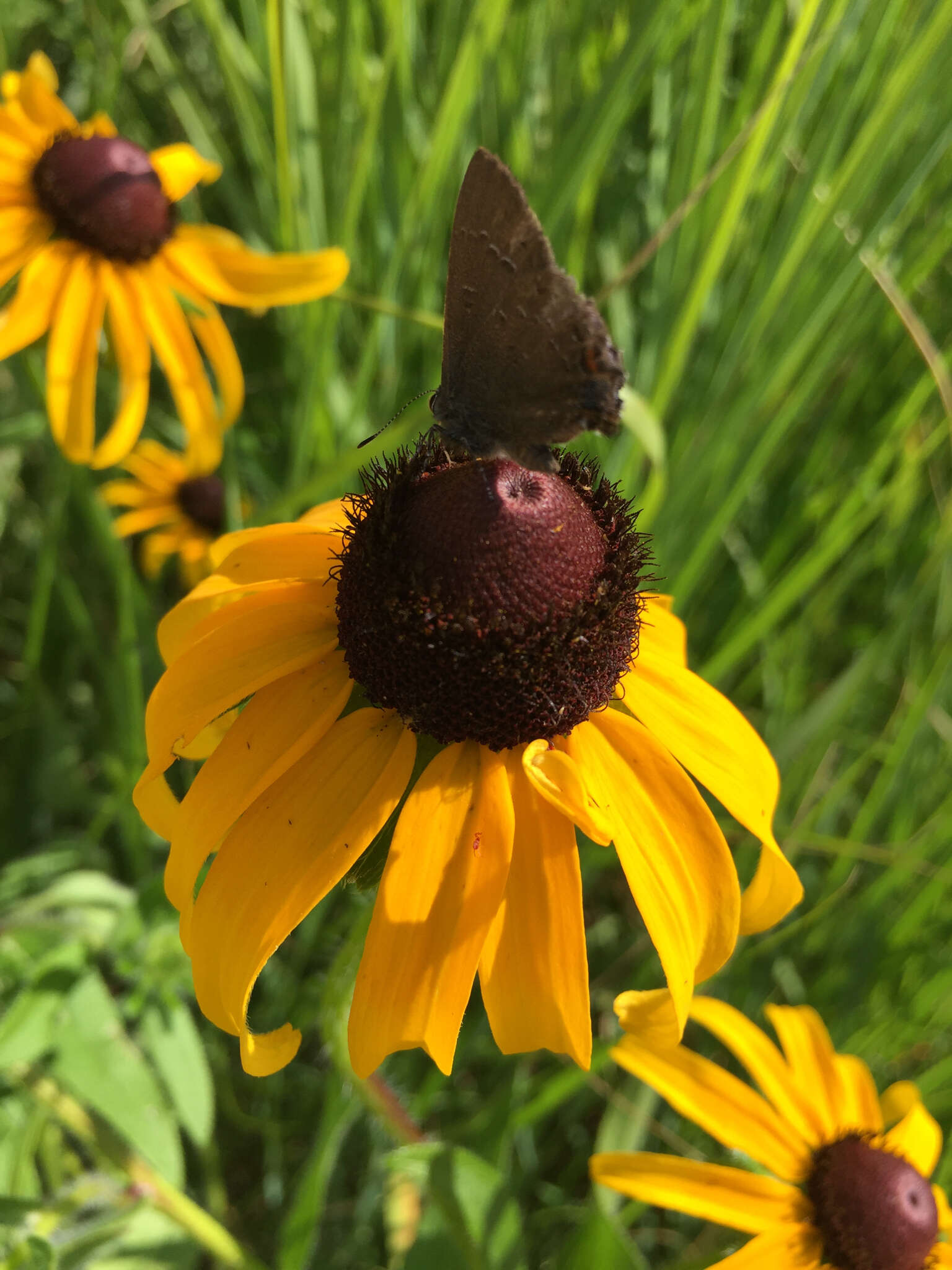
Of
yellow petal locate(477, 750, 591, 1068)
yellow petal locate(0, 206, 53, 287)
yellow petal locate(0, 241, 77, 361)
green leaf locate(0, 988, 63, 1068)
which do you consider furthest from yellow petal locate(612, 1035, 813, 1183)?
yellow petal locate(0, 206, 53, 287)

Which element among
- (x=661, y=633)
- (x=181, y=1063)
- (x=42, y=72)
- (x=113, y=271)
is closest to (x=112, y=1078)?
(x=181, y=1063)

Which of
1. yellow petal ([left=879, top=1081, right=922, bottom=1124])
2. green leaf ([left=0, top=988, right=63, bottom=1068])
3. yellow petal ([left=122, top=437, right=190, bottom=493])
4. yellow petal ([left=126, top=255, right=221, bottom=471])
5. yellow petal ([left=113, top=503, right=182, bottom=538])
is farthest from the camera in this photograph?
yellow petal ([left=122, top=437, right=190, bottom=493])

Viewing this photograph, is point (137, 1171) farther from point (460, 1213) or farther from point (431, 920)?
point (431, 920)

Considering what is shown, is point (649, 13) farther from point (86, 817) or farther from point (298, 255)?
point (86, 817)

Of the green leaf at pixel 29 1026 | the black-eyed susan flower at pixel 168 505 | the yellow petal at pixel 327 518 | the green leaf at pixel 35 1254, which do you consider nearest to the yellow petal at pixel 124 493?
the black-eyed susan flower at pixel 168 505

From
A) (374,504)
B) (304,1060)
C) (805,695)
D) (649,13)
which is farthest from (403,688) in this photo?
(805,695)

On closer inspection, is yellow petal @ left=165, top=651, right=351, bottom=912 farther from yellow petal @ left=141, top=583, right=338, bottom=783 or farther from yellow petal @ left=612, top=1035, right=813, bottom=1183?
yellow petal @ left=612, top=1035, right=813, bottom=1183
